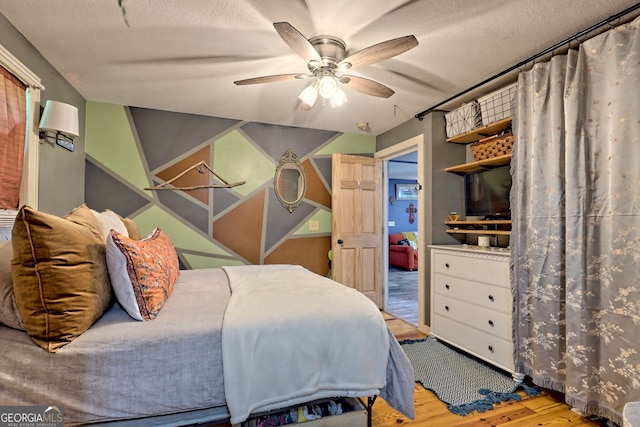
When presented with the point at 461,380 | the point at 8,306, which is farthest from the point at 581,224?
the point at 8,306

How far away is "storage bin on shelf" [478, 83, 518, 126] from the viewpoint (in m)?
2.42

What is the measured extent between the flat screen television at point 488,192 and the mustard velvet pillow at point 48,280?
2862 mm

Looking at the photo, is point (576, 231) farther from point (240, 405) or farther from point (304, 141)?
point (304, 141)

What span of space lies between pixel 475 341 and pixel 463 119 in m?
2.02

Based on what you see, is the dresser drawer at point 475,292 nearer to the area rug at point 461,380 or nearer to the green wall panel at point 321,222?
the area rug at point 461,380

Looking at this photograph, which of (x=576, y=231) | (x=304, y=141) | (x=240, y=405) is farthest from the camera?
(x=304, y=141)

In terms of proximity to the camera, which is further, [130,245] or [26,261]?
[130,245]

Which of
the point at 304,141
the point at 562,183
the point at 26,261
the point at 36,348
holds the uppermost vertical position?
the point at 304,141

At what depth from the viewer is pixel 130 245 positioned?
4.70 feet

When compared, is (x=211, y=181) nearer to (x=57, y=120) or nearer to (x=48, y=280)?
(x=57, y=120)

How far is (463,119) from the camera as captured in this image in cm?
292

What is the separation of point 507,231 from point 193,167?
3.16 metres

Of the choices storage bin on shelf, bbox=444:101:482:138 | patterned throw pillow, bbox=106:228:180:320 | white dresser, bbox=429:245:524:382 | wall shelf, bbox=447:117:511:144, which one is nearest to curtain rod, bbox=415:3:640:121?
storage bin on shelf, bbox=444:101:482:138

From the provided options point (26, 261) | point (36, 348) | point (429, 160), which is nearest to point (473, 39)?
point (429, 160)
